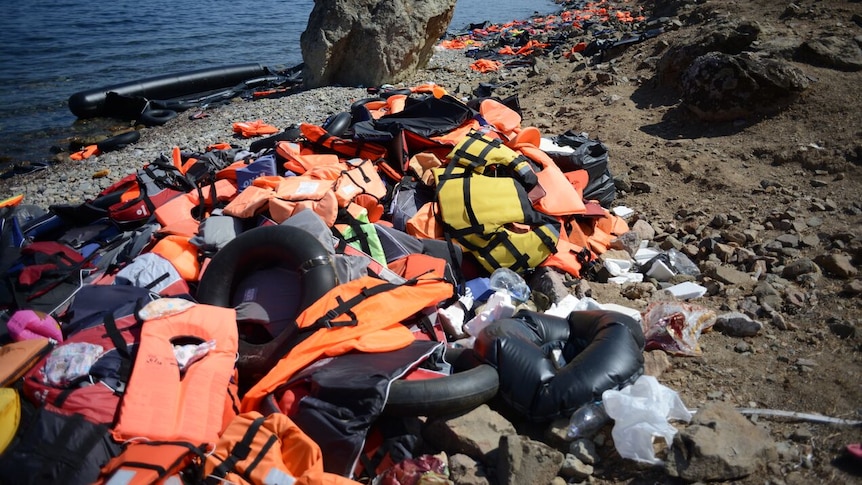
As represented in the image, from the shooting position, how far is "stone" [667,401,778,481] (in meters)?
1.92

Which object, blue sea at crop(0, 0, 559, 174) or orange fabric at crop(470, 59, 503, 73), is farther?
orange fabric at crop(470, 59, 503, 73)

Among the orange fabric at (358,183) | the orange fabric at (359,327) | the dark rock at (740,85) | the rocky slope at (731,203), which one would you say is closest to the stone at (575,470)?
the rocky slope at (731,203)

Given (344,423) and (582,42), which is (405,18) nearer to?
(582,42)

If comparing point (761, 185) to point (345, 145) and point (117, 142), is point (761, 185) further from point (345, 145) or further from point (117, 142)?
point (117, 142)

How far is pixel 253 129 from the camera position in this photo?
320 inches

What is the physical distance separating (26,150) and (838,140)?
12702mm

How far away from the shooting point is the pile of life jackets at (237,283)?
2.20 m

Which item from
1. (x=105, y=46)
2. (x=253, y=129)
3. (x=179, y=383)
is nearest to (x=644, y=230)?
(x=179, y=383)

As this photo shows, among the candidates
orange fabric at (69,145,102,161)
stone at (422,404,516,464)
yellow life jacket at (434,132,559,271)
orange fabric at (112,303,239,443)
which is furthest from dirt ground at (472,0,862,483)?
orange fabric at (69,145,102,161)

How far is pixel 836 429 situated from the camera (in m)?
2.08

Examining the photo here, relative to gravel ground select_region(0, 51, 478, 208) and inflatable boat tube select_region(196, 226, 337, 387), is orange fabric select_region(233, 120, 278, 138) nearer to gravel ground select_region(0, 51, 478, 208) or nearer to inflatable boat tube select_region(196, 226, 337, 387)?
gravel ground select_region(0, 51, 478, 208)

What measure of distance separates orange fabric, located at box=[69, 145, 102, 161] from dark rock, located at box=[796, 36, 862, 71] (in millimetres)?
11163

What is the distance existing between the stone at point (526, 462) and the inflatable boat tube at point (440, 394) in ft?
1.02

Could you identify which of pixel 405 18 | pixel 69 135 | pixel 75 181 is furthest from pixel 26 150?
pixel 405 18
